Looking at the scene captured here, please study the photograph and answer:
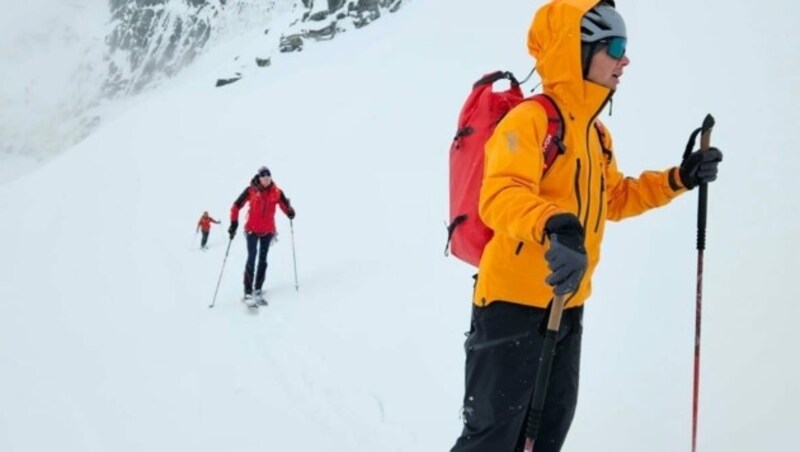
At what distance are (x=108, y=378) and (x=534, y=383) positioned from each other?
5.68 meters

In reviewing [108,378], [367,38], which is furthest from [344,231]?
[367,38]

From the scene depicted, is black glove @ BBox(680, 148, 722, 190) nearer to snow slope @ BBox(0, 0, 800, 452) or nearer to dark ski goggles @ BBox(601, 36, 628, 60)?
dark ski goggles @ BBox(601, 36, 628, 60)

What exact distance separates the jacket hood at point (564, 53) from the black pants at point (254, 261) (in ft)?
25.3

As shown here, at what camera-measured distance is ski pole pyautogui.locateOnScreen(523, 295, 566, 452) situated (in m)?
2.52

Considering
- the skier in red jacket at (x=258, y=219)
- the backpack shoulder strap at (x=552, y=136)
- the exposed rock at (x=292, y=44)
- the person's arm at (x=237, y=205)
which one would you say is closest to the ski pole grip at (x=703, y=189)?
the backpack shoulder strap at (x=552, y=136)

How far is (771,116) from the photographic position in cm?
666

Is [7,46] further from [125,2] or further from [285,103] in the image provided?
[285,103]

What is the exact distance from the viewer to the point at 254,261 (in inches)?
395

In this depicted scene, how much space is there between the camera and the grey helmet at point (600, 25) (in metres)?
2.60

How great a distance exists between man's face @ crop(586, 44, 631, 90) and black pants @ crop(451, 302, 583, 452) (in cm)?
94

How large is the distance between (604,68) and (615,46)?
90mm

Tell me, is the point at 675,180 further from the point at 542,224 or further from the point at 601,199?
the point at 542,224

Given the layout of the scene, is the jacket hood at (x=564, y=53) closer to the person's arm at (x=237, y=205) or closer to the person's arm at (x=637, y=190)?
the person's arm at (x=637, y=190)

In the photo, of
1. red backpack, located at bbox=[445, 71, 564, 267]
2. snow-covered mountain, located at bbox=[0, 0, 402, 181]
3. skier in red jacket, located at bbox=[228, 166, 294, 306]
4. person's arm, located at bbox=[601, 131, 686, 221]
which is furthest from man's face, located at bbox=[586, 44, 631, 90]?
snow-covered mountain, located at bbox=[0, 0, 402, 181]
